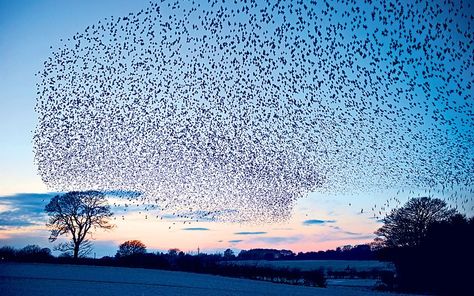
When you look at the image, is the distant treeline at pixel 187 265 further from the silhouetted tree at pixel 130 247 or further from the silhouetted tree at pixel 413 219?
the silhouetted tree at pixel 130 247

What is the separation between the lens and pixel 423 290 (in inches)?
1889

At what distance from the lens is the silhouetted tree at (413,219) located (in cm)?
5881

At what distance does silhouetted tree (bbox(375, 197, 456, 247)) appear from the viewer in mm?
58812

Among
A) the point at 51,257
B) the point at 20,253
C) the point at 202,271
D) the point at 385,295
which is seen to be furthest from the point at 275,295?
the point at 20,253

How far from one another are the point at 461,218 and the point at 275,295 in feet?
97.1

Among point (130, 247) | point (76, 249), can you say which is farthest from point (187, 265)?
point (130, 247)

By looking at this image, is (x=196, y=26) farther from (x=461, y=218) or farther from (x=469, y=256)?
(x=461, y=218)

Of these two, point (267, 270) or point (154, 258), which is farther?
point (154, 258)

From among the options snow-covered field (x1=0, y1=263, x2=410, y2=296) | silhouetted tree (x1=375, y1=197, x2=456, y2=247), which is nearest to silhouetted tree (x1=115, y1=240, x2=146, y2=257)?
snow-covered field (x1=0, y1=263, x2=410, y2=296)

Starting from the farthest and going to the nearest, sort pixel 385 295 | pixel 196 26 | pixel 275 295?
pixel 385 295
pixel 275 295
pixel 196 26

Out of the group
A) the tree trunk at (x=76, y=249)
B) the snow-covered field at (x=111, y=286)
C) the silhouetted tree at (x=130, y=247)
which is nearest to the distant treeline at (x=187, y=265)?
the tree trunk at (x=76, y=249)

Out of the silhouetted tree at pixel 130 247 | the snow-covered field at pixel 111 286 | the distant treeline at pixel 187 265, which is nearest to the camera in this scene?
the snow-covered field at pixel 111 286

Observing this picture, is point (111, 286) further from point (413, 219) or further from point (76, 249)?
point (413, 219)

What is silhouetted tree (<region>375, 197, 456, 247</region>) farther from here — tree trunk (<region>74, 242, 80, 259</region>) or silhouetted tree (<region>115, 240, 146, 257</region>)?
silhouetted tree (<region>115, 240, 146, 257</region>)
